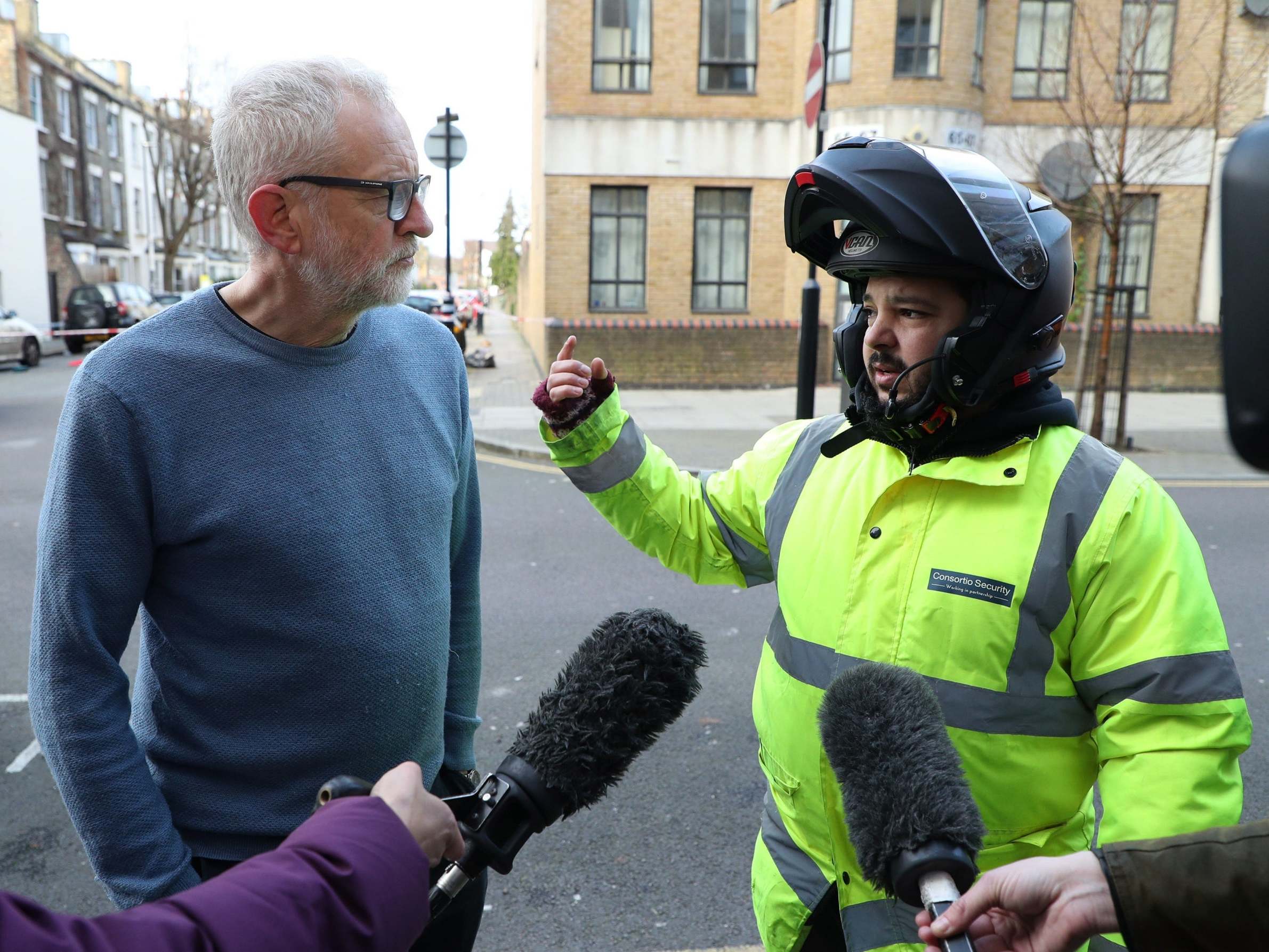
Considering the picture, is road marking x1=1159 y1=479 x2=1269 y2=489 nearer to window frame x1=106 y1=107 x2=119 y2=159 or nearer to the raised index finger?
the raised index finger

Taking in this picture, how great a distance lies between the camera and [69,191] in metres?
39.6

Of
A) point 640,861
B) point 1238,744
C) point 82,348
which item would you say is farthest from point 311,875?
point 82,348

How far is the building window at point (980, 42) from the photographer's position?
17453 millimetres

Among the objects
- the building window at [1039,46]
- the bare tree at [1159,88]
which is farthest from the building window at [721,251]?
the building window at [1039,46]

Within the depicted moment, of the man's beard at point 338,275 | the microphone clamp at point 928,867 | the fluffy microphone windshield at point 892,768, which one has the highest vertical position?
the man's beard at point 338,275

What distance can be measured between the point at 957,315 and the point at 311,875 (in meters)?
1.37

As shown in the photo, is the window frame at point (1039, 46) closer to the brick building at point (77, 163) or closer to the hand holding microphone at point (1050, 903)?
the hand holding microphone at point (1050, 903)

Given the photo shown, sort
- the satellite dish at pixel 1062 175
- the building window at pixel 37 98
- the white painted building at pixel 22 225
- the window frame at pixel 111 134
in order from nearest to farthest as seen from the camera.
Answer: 1. the satellite dish at pixel 1062 175
2. the white painted building at pixel 22 225
3. the building window at pixel 37 98
4. the window frame at pixel 111 134

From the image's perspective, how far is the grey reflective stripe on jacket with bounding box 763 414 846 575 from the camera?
204 cm

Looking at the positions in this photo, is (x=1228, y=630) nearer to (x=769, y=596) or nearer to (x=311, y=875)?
(x=769, y=596)

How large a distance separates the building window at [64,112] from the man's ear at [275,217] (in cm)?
4367

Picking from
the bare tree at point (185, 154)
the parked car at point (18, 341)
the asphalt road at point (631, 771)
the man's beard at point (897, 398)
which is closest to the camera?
the man's beard at point (897, 398)

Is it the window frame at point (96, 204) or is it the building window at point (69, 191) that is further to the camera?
the window frame at point (96, 204)

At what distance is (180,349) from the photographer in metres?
1.84
